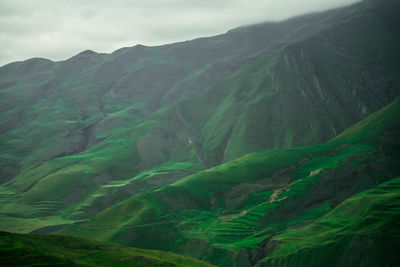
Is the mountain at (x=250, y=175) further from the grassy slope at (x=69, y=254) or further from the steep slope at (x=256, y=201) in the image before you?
the grassy slope at (x=69, y=254)

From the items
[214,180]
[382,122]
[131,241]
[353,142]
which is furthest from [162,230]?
[382,122]

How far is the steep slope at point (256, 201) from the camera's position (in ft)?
280

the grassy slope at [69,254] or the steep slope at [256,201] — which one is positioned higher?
the grassy slope at [69,254]

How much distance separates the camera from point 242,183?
112375 millimetres

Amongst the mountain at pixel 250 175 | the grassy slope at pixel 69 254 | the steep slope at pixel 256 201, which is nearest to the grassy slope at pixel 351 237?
the mountain at pixel 250 175

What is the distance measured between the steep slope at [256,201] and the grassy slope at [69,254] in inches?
714

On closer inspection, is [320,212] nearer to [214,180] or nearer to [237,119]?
[214,180]

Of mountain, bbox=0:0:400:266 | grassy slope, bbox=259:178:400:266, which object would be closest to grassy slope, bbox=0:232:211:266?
grassy slope, bbox=259:178:400:266

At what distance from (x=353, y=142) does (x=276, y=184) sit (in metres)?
27.5

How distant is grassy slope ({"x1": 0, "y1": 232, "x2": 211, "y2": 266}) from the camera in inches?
1828

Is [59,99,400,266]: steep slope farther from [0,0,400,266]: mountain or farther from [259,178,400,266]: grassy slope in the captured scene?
[259,178,400,266]: grassy slope

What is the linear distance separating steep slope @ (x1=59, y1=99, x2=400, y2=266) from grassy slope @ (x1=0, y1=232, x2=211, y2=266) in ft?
59.5

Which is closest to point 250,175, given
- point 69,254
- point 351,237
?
point 351,237

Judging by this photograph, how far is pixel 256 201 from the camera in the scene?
340 feet
